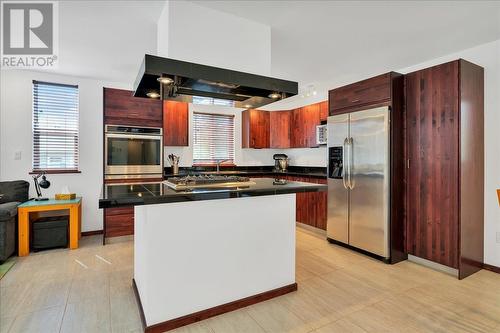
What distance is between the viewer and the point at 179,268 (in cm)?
199

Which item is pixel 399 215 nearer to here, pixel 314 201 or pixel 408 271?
pixel 408 271

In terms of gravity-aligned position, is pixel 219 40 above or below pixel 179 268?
above

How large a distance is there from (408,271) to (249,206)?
2116mm

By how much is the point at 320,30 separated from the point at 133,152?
10.4 ft

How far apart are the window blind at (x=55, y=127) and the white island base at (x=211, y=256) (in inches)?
115

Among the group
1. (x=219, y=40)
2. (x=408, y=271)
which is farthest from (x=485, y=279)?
(x=219, y=40)

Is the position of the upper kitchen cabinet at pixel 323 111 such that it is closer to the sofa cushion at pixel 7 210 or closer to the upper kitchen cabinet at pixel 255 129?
the upper kitchen cabinet at pixel 255 129

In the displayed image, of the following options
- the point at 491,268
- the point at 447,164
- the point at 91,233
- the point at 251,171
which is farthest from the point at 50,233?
the point at 491,268

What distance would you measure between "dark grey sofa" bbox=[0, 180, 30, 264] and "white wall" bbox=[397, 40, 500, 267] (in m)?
5.60

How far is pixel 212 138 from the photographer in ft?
17.9

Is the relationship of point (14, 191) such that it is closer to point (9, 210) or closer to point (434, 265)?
point (9, 210)

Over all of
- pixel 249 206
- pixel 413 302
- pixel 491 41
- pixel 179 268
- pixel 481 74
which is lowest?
pixel 413 302

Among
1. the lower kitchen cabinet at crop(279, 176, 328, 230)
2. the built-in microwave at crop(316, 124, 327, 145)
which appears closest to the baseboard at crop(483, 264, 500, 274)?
the lower kitchen cabinet at crop(279, 176, 328, 230)

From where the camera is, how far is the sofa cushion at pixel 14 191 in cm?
367
